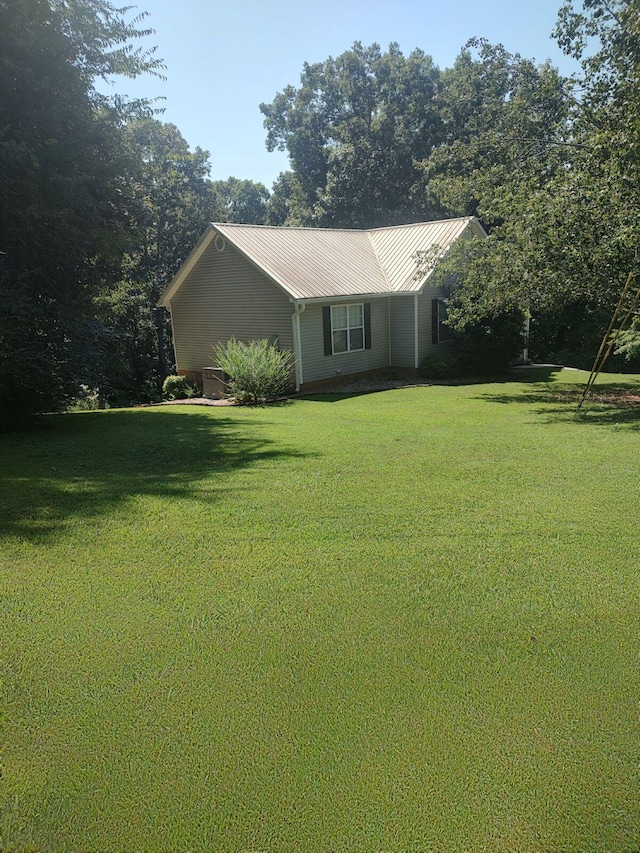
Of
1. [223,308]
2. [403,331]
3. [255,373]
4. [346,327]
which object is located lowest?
[255,373]

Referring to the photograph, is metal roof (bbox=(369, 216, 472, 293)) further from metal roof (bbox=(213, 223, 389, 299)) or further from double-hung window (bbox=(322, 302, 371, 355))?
double-hung window (bbox=(322, 302, 371, 355))

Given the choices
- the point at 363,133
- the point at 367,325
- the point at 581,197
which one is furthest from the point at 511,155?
Result: the point at 363,133

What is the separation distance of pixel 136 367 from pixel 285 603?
27.0m

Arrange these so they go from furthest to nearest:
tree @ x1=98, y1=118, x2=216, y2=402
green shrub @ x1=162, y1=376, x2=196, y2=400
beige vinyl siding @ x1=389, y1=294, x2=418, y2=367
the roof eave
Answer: tree @ x1=98, y1=118, x2=216, y2=402 → green shrub @ x1=162, y1=376, x2=196, y2=400 → beige vinyl siding @ x1=389, y1=294, x2=418, y2=367 → the roof eave

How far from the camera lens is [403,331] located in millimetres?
19297

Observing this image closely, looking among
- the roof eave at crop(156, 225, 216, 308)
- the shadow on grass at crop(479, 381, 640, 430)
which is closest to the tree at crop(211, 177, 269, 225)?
the roof eave at crop(156, 225, 216, 308)

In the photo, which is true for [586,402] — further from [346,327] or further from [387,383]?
[346,327]

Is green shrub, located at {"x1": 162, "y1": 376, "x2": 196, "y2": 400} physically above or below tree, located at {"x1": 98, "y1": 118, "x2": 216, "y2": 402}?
below

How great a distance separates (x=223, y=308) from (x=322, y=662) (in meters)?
16.4

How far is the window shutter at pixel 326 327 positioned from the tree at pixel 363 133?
65.6 ft

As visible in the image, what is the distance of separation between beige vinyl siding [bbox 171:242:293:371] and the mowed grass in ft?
36.5

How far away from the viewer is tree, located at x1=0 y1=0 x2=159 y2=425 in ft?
30.7

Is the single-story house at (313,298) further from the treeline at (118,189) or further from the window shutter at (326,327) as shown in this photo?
the treeline at (118,189)

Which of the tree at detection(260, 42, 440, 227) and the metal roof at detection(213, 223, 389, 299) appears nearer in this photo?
the metal roof at detection(213, 223, 389, 299)
